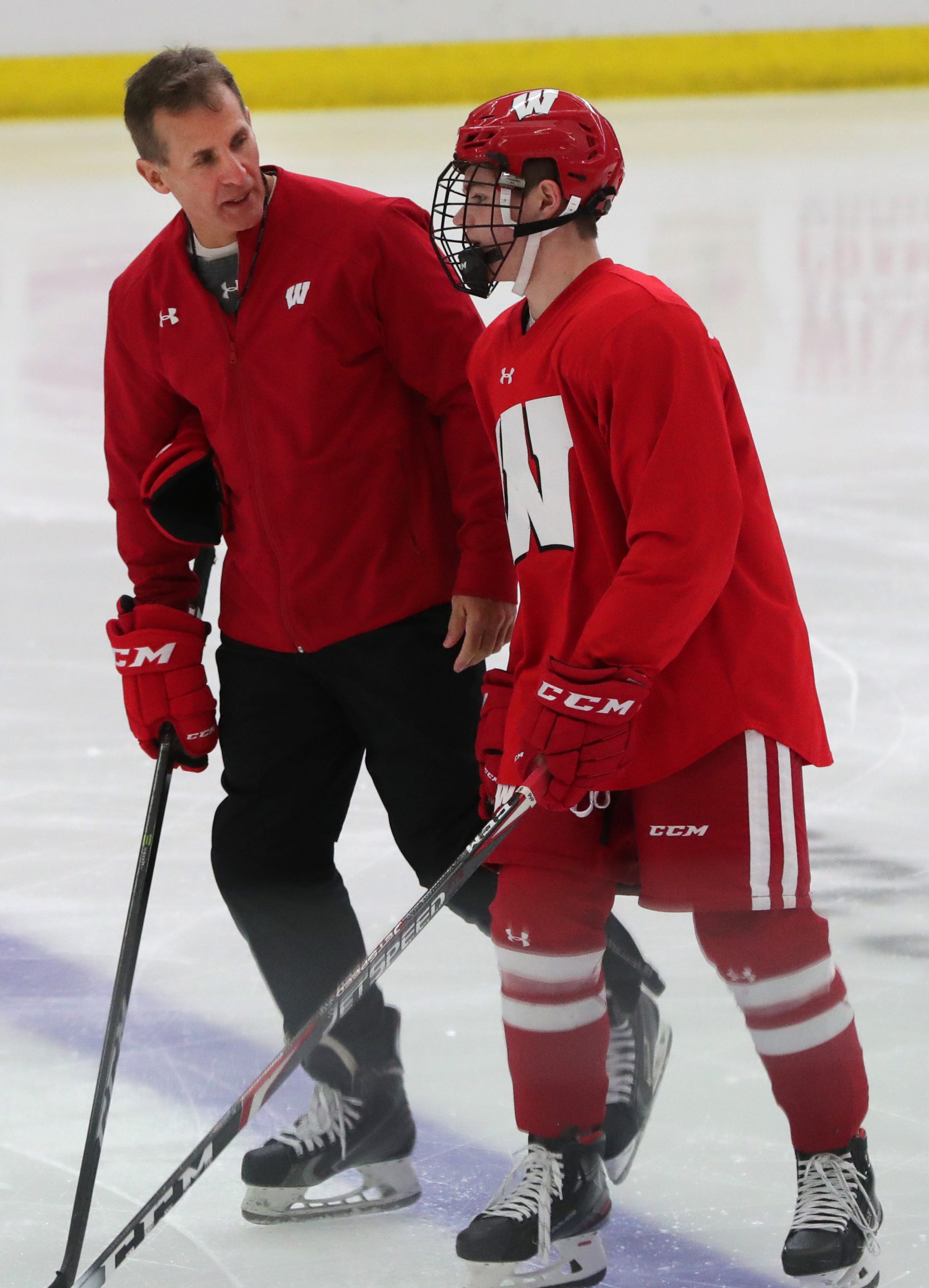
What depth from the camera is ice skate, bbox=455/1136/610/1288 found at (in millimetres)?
1527

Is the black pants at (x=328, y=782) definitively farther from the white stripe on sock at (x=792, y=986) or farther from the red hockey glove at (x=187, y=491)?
the white stripe on sock at (x=792, y=986)

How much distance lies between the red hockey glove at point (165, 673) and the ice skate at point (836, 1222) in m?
0.80

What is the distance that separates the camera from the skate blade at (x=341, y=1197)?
1.68 m

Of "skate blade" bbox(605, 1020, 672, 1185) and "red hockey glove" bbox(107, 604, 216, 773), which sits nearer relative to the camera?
"skate blade" bbox(605, 1020, 672, 1185)

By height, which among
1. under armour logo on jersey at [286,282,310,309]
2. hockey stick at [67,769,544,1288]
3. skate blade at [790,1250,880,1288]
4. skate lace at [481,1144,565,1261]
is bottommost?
skate blade at [790,1250,880,1288]

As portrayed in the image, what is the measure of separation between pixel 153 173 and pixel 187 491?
0.35 metres

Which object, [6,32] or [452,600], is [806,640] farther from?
[6,32]

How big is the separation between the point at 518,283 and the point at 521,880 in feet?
1.84

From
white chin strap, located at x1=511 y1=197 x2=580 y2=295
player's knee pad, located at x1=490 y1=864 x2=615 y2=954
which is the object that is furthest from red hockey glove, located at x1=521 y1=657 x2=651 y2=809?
white chin strap, located at x1=511 y1=197 x2=580 y2=295

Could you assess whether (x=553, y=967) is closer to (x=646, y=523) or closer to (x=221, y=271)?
(x=646, y=523)

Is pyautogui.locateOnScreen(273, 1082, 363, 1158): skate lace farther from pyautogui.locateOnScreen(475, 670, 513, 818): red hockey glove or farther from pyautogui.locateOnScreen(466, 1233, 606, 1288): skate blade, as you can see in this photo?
pyautogui.locateOnScreen(475, 670, 513, 818): red hockey glove

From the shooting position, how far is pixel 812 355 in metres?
4.87

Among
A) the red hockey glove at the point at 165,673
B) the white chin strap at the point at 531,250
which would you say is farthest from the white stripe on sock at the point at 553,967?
the white chin strap at the point at 531,250

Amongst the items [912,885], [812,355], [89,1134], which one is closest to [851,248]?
[812,355]
